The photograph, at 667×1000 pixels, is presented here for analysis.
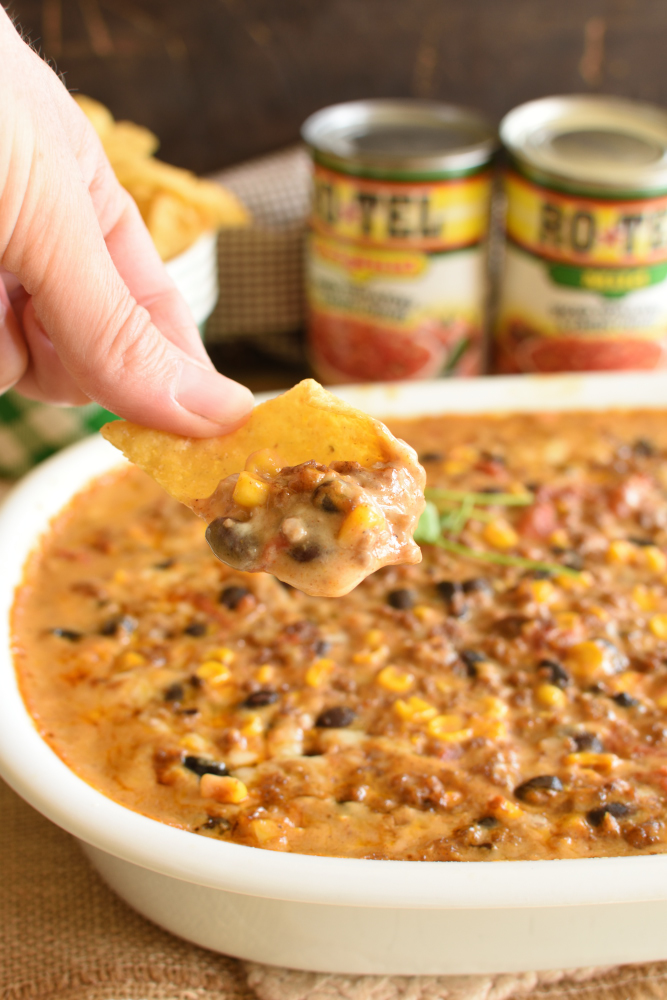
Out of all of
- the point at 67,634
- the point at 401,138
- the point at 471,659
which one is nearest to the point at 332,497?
the point at 471,659

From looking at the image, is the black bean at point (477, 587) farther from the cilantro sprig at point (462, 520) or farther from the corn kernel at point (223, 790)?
the corn kernel at point (223, 790)

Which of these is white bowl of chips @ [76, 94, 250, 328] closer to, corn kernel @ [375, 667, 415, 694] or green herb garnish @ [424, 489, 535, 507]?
green herb garnish @ [424, 489, 535, 507]

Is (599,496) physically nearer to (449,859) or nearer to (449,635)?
(449,635)

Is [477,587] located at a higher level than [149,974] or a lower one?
higher

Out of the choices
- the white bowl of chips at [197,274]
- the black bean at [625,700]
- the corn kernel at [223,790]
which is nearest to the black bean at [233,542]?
the corn kernel at [223,790]

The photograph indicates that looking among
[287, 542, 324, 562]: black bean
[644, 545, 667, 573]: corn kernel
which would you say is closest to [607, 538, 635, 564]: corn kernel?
[644, 545, 667, 573]: corn kernel

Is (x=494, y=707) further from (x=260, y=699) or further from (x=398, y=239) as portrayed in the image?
(x=398, y=239)

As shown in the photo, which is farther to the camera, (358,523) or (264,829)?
(264,829)
